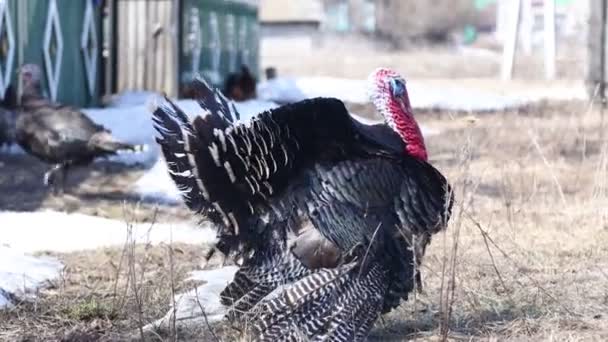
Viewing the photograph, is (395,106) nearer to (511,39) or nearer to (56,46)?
(56,46)

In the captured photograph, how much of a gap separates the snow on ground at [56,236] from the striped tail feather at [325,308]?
2.21 metres

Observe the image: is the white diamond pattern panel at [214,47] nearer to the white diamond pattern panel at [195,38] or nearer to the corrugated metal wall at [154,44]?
the white diamond pattern panel at [195,38]

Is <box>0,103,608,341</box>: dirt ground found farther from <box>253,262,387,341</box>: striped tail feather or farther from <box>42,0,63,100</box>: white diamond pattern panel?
<box>42,0,63,100</box>: white diamond pattern panel

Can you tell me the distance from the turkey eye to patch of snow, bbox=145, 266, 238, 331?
3.97 feet

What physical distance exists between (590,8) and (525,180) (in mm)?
9192

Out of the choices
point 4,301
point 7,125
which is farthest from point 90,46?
point 4,301

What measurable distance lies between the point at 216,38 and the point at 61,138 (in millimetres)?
10284

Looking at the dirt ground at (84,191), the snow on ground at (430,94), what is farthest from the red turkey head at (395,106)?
the snow on ground at (430,94)

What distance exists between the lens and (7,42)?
41.9 ft

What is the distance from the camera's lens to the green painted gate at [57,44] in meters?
12.8

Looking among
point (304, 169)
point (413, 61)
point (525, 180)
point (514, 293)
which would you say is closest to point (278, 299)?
point (304, 169)

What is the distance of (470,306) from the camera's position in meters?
5.88

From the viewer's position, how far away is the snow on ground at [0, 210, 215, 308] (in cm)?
702

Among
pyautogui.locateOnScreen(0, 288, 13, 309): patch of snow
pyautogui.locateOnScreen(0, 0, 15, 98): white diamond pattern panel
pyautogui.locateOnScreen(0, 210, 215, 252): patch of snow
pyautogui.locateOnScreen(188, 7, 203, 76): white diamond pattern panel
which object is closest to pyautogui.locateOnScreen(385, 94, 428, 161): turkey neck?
pyautogui.locateOnScreen(0, 288, 13, 309): patch of snow
